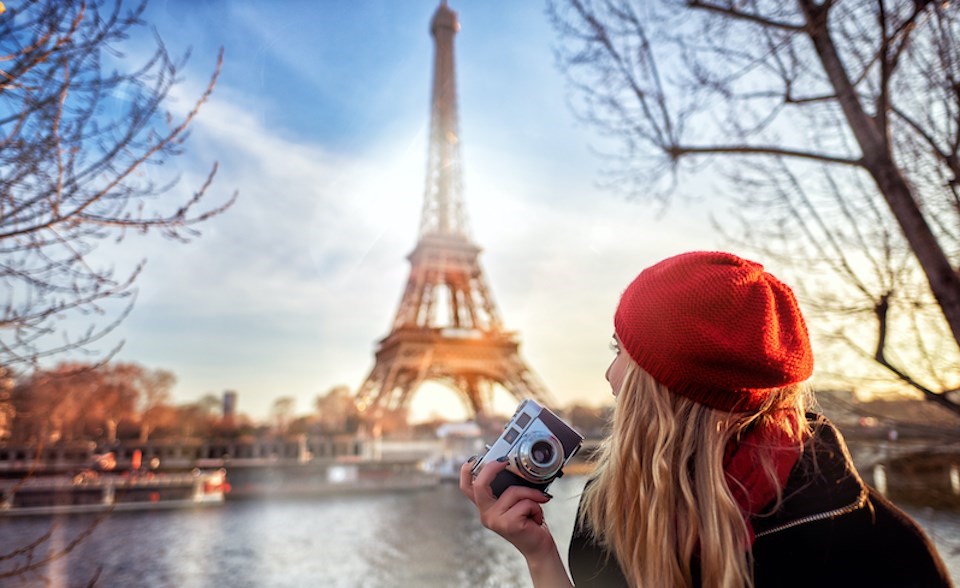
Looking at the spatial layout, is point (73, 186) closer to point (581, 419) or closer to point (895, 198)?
point (895, 198)

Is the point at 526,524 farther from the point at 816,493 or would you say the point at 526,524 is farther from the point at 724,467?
the point at 816,493

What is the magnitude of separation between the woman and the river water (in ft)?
37.1

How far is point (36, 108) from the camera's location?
8.54 feet

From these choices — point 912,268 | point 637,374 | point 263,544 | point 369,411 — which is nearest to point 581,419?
point 369,411

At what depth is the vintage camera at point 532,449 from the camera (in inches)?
50.7

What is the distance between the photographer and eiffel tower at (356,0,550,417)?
31.9 m

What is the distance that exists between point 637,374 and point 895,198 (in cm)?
286

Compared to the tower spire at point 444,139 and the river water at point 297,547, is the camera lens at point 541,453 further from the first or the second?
the tower spire at point 444,139

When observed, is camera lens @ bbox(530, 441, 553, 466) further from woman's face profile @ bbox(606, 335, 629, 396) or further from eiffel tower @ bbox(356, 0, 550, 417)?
eiffel tower @ bbox(356, 0, 550, 417)

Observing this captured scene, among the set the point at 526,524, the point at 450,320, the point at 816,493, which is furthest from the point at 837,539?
the point at 450,320

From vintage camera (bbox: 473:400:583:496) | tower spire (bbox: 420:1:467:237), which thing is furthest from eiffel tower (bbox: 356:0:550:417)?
vintage camera (bbox: 473:400:583:496)

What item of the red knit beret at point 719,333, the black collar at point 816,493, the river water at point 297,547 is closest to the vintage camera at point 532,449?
the red knit beret at point 719,333

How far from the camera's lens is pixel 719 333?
42.8 inches

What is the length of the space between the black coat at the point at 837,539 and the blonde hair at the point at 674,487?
5 cm
